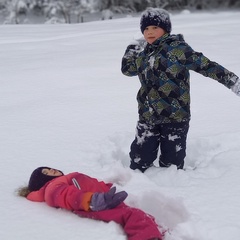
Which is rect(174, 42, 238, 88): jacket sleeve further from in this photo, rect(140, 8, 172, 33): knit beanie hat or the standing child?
rect(140, 8, 172, 33): knit beanie hat

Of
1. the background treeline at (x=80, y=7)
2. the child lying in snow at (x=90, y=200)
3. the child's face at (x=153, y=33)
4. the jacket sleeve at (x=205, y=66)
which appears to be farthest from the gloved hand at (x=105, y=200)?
the background treeline at (x=80, y=7)

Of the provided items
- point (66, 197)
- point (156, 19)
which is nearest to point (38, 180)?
point (66, 197)

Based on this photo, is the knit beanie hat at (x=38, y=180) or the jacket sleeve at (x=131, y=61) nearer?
the knit beanie hat at (x=38, y=180)

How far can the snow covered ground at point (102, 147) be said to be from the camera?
2406 mm

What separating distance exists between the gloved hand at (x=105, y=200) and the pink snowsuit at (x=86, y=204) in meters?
0.03

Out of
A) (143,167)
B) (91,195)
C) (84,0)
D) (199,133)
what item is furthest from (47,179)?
(84,0)

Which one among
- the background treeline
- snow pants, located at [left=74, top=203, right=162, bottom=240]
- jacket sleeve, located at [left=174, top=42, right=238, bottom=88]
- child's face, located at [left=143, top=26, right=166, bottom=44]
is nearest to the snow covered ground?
snow pants, located at [left=74, top=203, right=162, bottom=240]

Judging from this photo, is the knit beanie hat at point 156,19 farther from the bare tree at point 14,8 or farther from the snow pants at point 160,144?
the bare tree at point 14,8

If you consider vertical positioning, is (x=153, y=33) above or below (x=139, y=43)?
above

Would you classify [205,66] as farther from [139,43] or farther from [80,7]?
[80,7]

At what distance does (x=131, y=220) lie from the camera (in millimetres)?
2357

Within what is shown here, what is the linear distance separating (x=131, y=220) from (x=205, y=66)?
50.2 inches

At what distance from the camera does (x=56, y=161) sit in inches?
133

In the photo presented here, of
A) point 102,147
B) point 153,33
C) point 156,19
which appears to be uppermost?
point 156,19
